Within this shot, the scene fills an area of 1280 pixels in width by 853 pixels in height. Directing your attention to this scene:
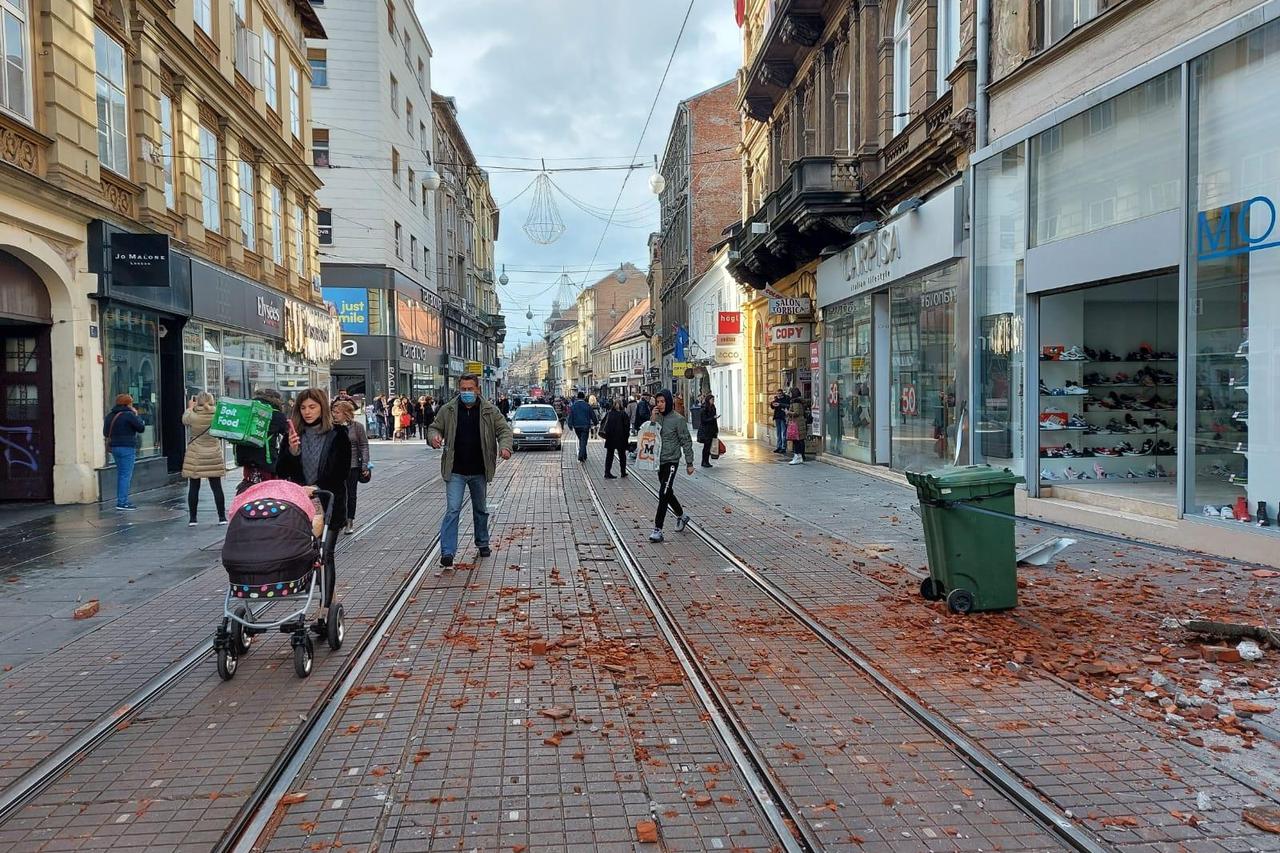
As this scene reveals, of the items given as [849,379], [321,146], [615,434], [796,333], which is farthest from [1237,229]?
[321,146]

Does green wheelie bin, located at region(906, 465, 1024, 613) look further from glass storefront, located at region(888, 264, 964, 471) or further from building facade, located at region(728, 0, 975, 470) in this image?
glass storefront, located at region(888, 264, 964, 471)

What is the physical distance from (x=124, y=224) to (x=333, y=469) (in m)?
11.4

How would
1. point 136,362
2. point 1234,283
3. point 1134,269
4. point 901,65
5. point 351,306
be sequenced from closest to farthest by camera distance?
point 1234,283, point 1134,269, point 136,362, point 901,65, point 351,306

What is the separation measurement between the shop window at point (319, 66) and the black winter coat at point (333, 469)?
3494cm

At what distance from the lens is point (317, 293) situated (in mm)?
30000

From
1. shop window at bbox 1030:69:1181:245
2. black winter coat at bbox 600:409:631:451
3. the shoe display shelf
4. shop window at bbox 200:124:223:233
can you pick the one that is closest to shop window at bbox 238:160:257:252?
shop window at bbox 200:124:223:233

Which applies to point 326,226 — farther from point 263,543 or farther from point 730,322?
point 263,543

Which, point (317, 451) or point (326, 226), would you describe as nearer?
point (317, 451)

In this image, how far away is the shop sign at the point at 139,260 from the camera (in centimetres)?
1480

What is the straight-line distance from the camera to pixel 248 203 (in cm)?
2264

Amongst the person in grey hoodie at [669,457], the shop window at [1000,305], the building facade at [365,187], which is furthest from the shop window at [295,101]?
the shop window at [1000,305]

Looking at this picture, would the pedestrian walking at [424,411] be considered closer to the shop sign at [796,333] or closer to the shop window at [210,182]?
the shop window at [210,182]

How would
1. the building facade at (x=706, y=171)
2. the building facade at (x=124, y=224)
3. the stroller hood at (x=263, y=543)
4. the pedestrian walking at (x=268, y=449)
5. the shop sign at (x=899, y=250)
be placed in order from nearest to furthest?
1. the stroller hood at (x=263, y=543)
2. the pedestrian walking at (x=268, y=449)
3. the building facade at (x=124, y=224)
4. the shop sign at (x=899, y=250)
5. the building facade at (x=706, y=171)

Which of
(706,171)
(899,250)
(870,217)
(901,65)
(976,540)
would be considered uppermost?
(706,171)
